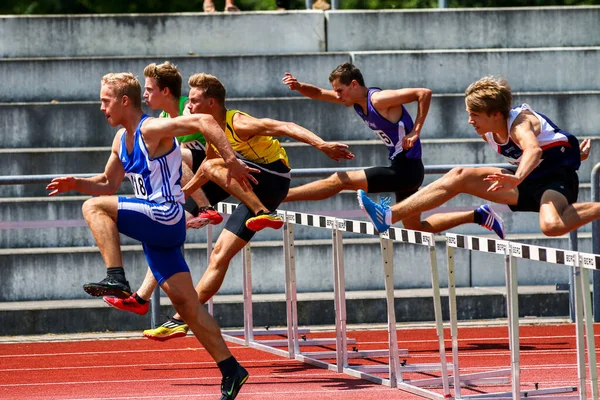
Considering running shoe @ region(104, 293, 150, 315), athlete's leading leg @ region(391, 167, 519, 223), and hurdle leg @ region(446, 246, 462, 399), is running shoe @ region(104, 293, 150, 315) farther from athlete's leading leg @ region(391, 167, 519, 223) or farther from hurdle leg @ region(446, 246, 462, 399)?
athlete's leading leg @ region(391, 167, 519, 223)

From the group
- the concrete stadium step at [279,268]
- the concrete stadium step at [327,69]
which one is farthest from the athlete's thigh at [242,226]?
the concrete stadium step at [327,69]

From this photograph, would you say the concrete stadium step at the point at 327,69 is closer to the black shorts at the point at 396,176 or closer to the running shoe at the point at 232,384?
the black shorts at the point at 396,176

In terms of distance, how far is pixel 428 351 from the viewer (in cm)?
1050

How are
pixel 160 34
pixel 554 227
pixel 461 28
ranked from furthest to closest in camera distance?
pixel 461 28 → pixel 160 34 → pixel 554 227

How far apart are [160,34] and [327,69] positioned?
7.33ft

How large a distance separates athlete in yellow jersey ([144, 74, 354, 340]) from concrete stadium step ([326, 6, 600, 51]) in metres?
7.01

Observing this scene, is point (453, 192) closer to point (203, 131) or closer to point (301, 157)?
point (203, 131)

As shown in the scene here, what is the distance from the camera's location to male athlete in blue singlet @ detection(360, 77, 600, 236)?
29.3ft

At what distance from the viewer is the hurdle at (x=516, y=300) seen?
6.56 metres

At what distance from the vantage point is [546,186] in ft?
30.0

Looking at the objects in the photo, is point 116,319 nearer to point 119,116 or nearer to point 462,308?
point 462,308

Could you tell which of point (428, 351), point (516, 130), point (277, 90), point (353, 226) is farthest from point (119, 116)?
point (277, 90)

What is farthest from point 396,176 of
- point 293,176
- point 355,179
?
point 293,176

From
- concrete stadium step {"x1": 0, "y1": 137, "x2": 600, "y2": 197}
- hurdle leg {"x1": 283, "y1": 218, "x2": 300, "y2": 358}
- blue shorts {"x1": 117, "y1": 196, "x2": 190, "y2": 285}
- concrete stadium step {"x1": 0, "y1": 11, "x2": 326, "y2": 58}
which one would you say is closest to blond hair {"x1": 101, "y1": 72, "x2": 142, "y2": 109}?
blue shorts {"x1": 117, "y1": 196, "x2": 190, "y2": 285}
